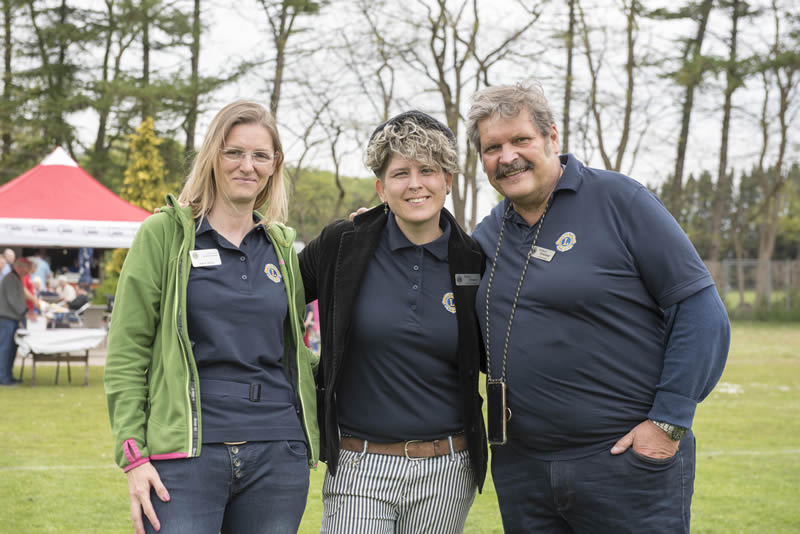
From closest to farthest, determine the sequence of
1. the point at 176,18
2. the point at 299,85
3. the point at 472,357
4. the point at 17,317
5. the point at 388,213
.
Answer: the point at 472,357
the point at 388,213
the point at 17,317
the point at 299,85
the point at 176,18

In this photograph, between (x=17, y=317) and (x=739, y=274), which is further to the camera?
(x=739, y=274)

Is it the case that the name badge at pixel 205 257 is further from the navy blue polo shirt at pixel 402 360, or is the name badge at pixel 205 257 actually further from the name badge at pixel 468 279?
the name badge at pixel 468 279

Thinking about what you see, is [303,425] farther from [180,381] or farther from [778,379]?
[778,379]

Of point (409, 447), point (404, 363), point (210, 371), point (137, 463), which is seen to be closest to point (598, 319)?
point (404, 363)

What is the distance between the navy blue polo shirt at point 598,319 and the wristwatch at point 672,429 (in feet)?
0.28

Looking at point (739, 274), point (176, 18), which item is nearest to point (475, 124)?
point (176, 18)

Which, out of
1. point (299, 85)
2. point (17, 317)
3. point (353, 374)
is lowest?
point (17, 317)

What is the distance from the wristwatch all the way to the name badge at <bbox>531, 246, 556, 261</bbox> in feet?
2.20

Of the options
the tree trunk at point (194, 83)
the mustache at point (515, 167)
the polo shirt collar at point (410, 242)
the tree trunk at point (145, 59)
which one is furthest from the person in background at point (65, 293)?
the mustache at point (515, 167)

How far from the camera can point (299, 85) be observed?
25703mm

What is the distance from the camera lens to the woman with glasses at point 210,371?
8.18 feet

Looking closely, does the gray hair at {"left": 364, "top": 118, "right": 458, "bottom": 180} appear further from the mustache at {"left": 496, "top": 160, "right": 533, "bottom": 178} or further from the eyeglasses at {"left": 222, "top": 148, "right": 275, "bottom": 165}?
the eyeglasses at {"left": 222, "top": 148, "right": 275, "bottom": 165}

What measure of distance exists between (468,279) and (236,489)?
1.13m

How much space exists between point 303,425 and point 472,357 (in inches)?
26.5
